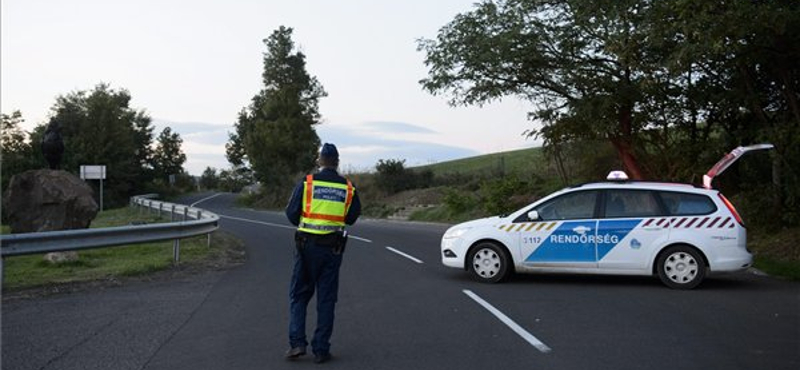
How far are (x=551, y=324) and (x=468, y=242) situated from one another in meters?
3.51

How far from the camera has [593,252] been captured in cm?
1077

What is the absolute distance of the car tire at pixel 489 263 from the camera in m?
11.1

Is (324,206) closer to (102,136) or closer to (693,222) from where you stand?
(693,222)

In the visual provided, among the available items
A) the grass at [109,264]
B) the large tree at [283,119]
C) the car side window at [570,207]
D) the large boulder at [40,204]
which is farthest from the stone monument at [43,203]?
the large tree at [283,119]

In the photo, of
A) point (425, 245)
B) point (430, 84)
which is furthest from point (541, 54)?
point (425, 245)

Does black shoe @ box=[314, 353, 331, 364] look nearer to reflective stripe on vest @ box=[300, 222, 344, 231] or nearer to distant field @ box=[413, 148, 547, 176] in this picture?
reflective stripe on vest @ box=[300, 222, 344, 231]

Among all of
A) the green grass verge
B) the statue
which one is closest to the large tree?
the statue

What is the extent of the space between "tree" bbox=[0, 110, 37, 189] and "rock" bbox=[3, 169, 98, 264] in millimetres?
31001

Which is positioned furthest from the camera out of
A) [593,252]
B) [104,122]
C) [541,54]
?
[104,122]

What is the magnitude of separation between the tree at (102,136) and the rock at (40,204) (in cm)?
4557

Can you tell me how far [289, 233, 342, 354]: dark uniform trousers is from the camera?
6363 mm

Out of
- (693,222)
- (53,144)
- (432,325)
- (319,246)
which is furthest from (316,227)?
(53,144)

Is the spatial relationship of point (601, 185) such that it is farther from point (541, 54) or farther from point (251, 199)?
point (251, 199)

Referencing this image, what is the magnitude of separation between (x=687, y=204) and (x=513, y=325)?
4.32 meters
